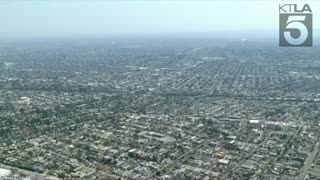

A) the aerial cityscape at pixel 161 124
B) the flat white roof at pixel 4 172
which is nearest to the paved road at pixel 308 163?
the aerial cityscape at pixel 161 124

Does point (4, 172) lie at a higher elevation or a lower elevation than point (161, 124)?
higher

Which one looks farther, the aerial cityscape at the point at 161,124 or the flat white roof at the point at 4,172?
the aerial cityscape at the point at 161,124

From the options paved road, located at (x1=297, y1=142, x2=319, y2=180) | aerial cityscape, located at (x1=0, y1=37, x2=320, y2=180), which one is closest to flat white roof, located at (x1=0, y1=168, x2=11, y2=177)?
aerial cityscape, located at (x1=0, y1=37, x2=320, y2=180)

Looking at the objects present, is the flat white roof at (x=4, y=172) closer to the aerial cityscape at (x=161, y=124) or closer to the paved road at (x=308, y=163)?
the aerial cityscape at (x=161, y=124)

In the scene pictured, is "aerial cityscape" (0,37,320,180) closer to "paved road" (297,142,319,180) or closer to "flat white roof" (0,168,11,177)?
"paved road" (297,142,319,180)

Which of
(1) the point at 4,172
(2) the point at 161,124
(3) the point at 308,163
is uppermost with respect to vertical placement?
(1) the point at 4,172

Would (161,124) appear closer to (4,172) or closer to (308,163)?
(308,163)

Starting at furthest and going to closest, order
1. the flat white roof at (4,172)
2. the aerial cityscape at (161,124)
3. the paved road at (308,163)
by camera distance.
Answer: the aerial cityscape at (161,124) → the paved road at (308,163) → the flat white roof at (4,172)

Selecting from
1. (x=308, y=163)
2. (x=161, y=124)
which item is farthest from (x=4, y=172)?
(x=308, y=163)

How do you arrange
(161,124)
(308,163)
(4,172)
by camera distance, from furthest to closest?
1. (161,124)
2. (308,163)
3. (4,172)
